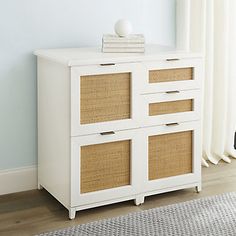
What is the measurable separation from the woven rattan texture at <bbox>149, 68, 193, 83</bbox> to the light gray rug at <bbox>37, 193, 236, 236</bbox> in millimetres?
690

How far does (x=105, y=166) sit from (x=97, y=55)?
59 cm

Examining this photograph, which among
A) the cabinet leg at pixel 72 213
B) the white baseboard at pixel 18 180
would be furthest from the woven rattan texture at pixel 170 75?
the white baseboard at pixel 18 180

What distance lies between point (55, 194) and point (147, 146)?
566 millimetres

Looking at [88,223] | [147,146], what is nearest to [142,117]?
[147,146]

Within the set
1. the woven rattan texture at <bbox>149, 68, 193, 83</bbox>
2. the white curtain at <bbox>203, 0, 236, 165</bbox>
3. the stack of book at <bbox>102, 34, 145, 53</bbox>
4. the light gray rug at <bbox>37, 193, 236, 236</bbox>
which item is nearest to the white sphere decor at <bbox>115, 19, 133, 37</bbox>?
the stack of book at <bbox>102, 34, 145, 53</bbox>

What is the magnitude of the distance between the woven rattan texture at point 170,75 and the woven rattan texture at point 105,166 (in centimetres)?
37

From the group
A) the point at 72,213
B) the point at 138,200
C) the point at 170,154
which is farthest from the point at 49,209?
the point at 170,154

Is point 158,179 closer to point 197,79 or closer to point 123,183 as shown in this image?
point 123,183

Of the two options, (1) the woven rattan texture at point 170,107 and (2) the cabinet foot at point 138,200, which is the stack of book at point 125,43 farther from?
(2) the cabinet foot at point 138,200

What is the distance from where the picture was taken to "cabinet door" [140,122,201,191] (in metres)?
3.28

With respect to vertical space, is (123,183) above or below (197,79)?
below

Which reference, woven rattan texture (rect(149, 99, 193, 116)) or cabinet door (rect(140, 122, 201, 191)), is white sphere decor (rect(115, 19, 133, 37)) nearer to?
woven rattan texture (rect(149, 99, 193, 116))

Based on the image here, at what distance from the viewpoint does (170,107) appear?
10.8 ft

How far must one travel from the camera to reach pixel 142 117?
3188 mm
